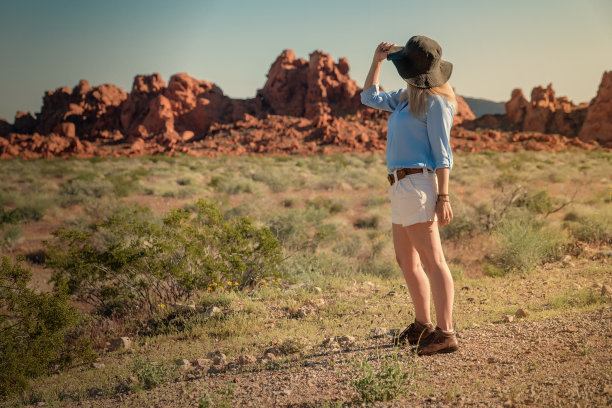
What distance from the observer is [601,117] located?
4522cm

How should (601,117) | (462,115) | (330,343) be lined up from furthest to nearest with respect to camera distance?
1. (462,115)
2. (601,117)
3. (330,343)

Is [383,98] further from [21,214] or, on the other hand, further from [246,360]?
[21,214]

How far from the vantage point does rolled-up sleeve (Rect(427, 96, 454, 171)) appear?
9.16ft

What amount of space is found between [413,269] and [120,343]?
2997 millimetres

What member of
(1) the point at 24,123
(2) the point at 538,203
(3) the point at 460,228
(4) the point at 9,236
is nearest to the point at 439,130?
(3) the point at 460,228

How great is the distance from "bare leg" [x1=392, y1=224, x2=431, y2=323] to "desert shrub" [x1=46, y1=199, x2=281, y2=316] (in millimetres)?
2574

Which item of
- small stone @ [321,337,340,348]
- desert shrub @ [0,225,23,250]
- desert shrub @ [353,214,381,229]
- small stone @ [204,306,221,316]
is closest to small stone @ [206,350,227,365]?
small stone @ [321,337,340,348]

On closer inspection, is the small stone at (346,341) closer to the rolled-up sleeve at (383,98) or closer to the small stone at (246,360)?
the small stone at (246,360)

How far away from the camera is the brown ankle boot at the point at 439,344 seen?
2979mm

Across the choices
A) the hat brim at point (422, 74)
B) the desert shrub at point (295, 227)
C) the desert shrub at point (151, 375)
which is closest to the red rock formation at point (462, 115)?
the desert shrub at point (295, 227)

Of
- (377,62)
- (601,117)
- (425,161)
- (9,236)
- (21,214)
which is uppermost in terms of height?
(601,117)

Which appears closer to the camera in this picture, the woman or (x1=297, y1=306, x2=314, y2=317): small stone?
the woman

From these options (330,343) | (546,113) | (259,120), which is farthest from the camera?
(259,120)

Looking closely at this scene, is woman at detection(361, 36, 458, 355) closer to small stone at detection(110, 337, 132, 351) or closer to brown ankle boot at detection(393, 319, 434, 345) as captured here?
brown ankle boot at detection(393, 319, 434, 345)
